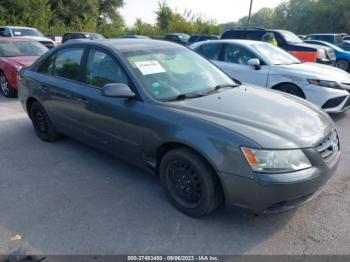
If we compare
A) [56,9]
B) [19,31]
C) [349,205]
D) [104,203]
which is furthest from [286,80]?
[56,9]

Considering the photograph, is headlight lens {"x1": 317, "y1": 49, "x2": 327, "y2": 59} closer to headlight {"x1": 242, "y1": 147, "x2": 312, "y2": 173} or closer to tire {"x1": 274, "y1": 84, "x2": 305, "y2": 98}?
tire {"x1": 274, "y1": 84, "x2": 305, "y2": 98}

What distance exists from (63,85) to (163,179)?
201 cm

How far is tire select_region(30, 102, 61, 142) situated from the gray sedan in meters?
0.36

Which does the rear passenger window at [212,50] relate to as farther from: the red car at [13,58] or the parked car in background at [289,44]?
the parked car in background at [289,44]

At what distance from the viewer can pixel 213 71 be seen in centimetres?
422

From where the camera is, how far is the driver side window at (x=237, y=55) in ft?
23.5

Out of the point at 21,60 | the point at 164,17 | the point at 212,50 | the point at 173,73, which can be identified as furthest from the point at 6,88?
the point at 164,17

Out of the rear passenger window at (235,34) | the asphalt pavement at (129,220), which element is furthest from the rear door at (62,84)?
the rear passenger window at (235,34)

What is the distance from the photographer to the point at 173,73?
373cm

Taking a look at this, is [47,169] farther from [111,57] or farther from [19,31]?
[19,31]

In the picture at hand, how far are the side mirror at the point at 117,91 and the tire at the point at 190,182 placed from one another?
0.73 m

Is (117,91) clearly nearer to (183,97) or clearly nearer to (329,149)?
(183,97)

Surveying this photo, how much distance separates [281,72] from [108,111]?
4135 mm

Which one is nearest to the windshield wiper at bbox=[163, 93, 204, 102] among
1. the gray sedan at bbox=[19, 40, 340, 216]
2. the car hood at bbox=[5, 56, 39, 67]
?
the gray sedan at bbox=[19, 40, 340, 216]
